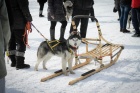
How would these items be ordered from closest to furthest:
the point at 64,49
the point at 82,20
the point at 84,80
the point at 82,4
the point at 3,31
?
the point at 3,31 → the point at 84,80 → the point at 64,49 → the point at 82,4 → the point at 82,20

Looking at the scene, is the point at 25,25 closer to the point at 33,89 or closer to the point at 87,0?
the point at 33,89

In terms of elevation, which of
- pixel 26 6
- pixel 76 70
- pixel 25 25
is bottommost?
pixel 76 70

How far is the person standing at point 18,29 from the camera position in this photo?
4.30 m

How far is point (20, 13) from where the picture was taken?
441 cm

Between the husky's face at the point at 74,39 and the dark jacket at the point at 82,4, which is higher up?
the dark jacket at the point at 82,4

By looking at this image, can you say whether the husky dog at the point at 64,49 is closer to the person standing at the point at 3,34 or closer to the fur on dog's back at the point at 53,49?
the fur on dog's back at the point at 53,49

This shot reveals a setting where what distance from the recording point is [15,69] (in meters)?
4.66

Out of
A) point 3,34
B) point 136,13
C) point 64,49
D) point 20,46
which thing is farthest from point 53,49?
point 136,13

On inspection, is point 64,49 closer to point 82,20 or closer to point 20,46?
point 20,46

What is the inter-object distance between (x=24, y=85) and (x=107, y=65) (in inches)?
65.6

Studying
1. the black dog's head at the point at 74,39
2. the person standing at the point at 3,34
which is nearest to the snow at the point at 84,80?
the black dog's head at the point at 74,39

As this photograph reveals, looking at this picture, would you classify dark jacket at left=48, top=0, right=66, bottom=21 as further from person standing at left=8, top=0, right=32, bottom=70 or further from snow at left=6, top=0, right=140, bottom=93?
person standing at left=8, top=0, right=32, bottom=70

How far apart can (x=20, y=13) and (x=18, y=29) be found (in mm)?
285

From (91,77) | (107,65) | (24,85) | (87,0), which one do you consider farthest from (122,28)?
(24,85)
